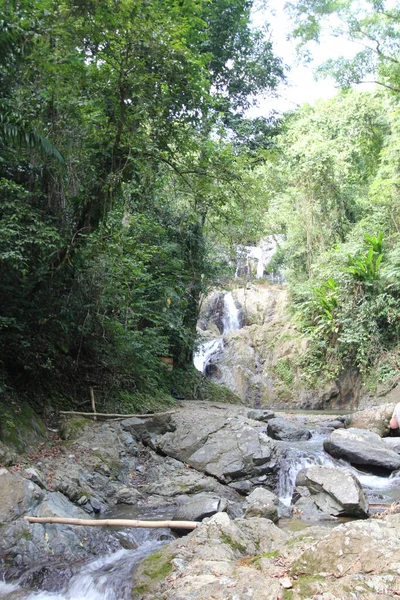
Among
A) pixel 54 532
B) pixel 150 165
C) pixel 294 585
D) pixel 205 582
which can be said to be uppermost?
pixel 150 165

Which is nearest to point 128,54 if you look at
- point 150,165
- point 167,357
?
point 150,165

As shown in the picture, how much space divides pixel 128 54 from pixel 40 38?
115 centimetres

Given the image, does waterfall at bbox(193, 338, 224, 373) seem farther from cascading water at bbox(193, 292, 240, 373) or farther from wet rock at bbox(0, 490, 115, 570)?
wet rock at bbox(0, 490, 115, 570)

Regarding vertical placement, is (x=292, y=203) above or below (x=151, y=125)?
above

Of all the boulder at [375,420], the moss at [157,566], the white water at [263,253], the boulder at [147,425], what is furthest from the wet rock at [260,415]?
the white water at [263,253]

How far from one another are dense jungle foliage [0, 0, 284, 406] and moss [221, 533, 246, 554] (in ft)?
11.7

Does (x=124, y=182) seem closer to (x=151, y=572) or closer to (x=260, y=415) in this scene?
(x=151, y=572)

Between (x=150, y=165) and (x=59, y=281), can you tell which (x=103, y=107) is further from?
(x=59, y=281)

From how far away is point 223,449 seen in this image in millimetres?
7375

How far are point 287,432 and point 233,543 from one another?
574cm

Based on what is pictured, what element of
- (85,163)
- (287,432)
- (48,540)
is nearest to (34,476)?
(48,540)

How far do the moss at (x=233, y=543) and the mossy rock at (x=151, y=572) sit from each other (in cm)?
47

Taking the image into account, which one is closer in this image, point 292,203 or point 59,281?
point 59,281

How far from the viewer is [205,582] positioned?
306 cm
